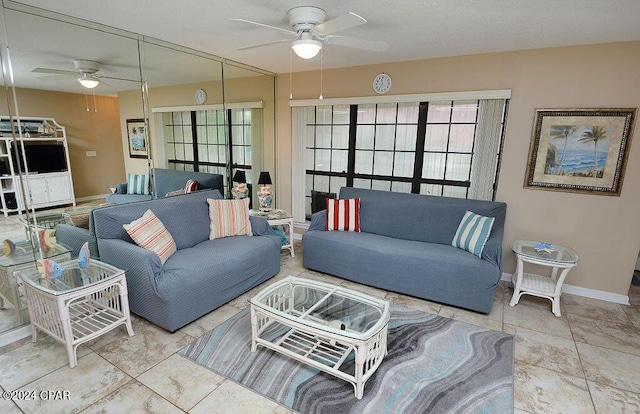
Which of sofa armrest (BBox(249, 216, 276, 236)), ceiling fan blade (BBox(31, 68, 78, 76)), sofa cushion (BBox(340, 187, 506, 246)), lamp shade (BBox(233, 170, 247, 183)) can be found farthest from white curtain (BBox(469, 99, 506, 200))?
ceiling fan blade (BBox(31, 68, 78, 76))

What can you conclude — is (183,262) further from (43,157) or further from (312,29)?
(312,29)

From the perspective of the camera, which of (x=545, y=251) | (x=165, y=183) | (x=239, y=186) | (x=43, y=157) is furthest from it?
(x=239, y=186)

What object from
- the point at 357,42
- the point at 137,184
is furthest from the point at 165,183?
the point at 357,42

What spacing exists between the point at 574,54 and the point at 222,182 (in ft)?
13.6

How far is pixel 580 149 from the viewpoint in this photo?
3.21 m

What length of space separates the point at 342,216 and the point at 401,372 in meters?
2.04

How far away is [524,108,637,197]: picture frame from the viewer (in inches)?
121

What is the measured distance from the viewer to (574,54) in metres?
3.11

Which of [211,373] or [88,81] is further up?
[88,81]

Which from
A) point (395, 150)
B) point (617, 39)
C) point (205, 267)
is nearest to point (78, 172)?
point (205, 267)

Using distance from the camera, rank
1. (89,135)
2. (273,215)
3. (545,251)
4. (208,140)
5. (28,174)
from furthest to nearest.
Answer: (273,215)
(208,140)
(545,251)
(89,135)
(28,174)

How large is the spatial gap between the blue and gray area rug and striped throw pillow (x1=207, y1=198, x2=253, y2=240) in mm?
1109

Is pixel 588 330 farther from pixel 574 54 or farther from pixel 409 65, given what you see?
pixel 409 65

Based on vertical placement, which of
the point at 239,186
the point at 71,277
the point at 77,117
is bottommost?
the point at 71,277
